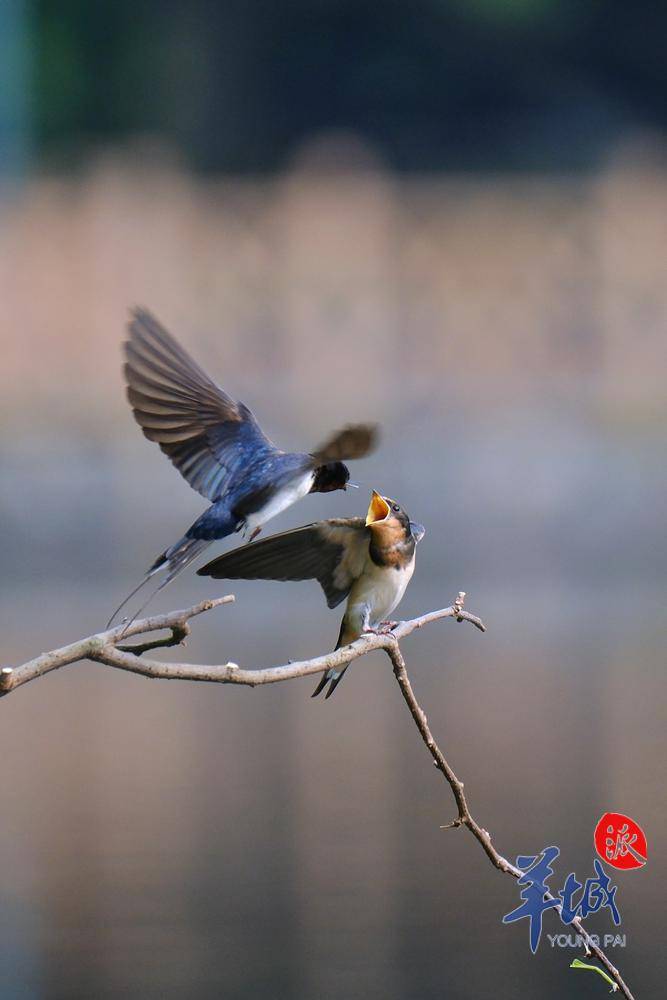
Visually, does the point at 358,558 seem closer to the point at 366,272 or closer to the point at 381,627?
the point at 381,627

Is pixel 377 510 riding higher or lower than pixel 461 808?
higher

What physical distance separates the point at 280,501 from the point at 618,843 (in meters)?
Answer: 0.49

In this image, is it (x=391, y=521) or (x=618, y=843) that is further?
(x=391, y=521)

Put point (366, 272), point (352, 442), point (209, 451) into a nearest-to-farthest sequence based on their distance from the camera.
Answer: point (352, 442) < point (209, 451) < point (366, 272)

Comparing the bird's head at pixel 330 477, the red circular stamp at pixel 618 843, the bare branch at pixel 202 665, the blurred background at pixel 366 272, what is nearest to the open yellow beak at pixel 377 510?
the bird's head at pixel 330 477

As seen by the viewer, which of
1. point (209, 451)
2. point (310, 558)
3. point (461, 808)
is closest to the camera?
point (461, 808)

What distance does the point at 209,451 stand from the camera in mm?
2154

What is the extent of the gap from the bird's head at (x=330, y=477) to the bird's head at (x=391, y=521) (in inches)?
2.2

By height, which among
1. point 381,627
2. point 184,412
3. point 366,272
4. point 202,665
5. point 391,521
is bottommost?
point 202,665

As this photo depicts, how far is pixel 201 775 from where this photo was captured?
6246mm

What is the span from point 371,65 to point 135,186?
70.6 inches

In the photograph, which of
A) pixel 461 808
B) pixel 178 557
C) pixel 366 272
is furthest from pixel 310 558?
pixel 366 272

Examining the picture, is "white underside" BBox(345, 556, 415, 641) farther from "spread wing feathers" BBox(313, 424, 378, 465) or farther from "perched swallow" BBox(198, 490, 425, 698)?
"spread wing feathers" BBox(313, 424, 378, 465)

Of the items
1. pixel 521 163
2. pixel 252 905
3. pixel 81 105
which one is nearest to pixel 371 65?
pixel 521 163
